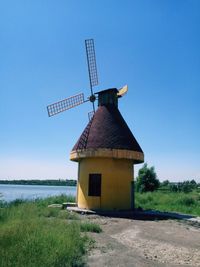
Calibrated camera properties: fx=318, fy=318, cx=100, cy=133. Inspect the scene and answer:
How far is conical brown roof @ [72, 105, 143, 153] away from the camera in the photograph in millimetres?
14055

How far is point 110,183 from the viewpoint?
46.3ft

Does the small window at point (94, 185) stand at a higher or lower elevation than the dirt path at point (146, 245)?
higher

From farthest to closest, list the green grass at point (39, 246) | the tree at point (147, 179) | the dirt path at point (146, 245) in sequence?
the tree at point (147, 179)
the dirt path at point (146, 245)
the green grass at point (39, 246)

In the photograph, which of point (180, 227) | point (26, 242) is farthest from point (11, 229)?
point (180, 227)

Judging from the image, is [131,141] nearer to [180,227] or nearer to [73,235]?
[180,227]

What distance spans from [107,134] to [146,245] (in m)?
7.52

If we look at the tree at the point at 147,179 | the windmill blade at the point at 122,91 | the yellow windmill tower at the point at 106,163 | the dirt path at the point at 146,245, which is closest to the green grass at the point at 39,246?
the dirt path at the point at 146,245

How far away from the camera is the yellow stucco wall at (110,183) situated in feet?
46.2

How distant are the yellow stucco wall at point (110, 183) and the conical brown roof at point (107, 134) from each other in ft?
2.41

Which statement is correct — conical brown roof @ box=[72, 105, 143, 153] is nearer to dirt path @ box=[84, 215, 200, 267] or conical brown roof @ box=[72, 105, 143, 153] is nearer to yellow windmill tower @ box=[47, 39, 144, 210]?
yellow windmill tower @ box=[47, 39, 144, 210]

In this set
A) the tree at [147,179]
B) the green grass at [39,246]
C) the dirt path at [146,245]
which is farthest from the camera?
the tree at [147,179]

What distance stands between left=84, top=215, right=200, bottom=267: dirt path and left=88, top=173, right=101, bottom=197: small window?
11.4ft

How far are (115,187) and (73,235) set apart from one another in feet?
25.7

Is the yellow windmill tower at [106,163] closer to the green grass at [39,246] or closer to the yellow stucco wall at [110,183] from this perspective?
the yellow stucco wall at [110,183]
